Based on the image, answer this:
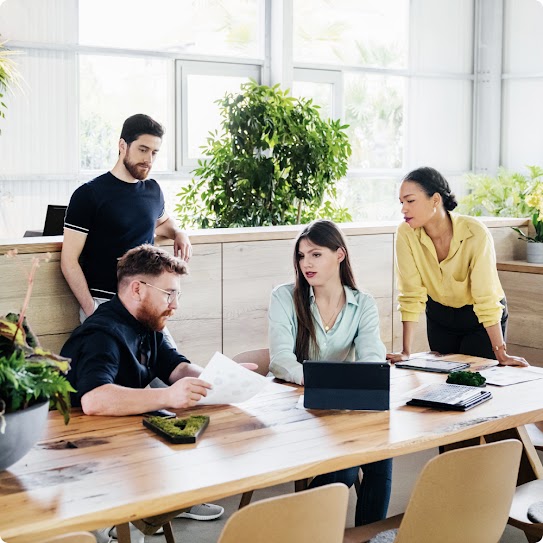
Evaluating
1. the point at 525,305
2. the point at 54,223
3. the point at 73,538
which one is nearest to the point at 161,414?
the point at 73,538

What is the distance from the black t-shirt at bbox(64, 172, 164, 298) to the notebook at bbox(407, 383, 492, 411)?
1429 mm

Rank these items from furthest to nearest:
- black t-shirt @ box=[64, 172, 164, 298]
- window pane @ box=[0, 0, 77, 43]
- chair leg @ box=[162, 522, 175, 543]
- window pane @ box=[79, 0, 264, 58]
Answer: window pane @ box=[79, 0, 264, 58], window pane @ box=[0, 0, 77, 43], black t-shirt @ box=[64, 172, 164, 298], chair leg @ box=[162, 522, 175, 543]

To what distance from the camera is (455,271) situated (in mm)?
3895

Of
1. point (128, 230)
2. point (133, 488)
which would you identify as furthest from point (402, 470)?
point (133, 488)

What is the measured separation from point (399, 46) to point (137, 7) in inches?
122

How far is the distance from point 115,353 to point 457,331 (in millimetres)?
1819

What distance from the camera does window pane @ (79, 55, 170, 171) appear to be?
7.46m

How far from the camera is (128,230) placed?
374 cm

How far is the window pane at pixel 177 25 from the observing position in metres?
7.45

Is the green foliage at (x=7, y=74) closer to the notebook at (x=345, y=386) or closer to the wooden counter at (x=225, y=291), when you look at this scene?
the wooden counter at (x=225, y=291)

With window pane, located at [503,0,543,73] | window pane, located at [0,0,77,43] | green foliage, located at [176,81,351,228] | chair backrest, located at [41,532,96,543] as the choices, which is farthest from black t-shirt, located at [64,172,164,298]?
window pane, located at [503,0,543,73]

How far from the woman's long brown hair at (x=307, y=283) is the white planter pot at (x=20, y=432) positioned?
1.37 m

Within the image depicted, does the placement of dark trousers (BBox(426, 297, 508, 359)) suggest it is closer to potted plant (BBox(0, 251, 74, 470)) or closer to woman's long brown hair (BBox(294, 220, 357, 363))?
woman's long brown hair (BBox(294, 220, 357, 363))

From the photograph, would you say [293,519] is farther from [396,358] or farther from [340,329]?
[396,358]
